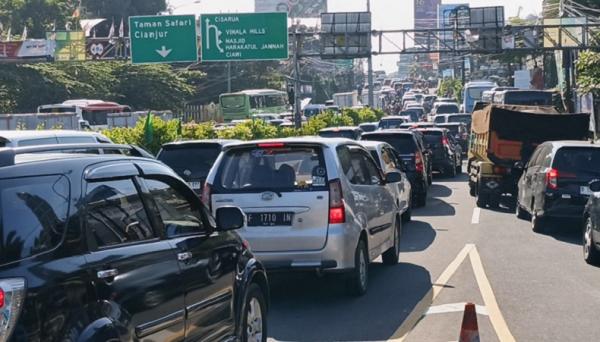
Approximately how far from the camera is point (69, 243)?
206 inches

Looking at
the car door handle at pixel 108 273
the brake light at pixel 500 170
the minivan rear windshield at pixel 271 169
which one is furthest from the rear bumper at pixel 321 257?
the brake light at pixel 500 170

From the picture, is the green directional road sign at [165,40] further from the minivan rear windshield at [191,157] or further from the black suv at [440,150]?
the minivan rear windshield at [191,157]

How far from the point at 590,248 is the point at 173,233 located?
8816 millimetres

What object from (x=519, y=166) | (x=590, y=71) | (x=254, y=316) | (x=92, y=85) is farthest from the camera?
(x=92, y=85)

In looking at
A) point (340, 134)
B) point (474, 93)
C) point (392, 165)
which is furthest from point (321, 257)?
point (474, 93)

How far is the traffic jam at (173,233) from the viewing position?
502cm

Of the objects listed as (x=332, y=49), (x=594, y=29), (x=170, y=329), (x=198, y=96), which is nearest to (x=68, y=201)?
(x=170, y=329)

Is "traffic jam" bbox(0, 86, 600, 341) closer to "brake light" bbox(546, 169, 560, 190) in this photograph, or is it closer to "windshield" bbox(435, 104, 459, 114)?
"brake light" bbox(546, 169, 560, 190)

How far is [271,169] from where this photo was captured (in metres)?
11.2

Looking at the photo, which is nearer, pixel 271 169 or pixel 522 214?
pixel 271 169

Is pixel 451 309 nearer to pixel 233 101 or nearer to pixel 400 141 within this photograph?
pixel 400 141

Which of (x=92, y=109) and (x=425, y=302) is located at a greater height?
(x=92, y=109)

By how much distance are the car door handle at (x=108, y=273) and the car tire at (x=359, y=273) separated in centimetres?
587

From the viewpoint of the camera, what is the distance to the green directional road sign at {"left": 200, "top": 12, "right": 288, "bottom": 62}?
40969mm
